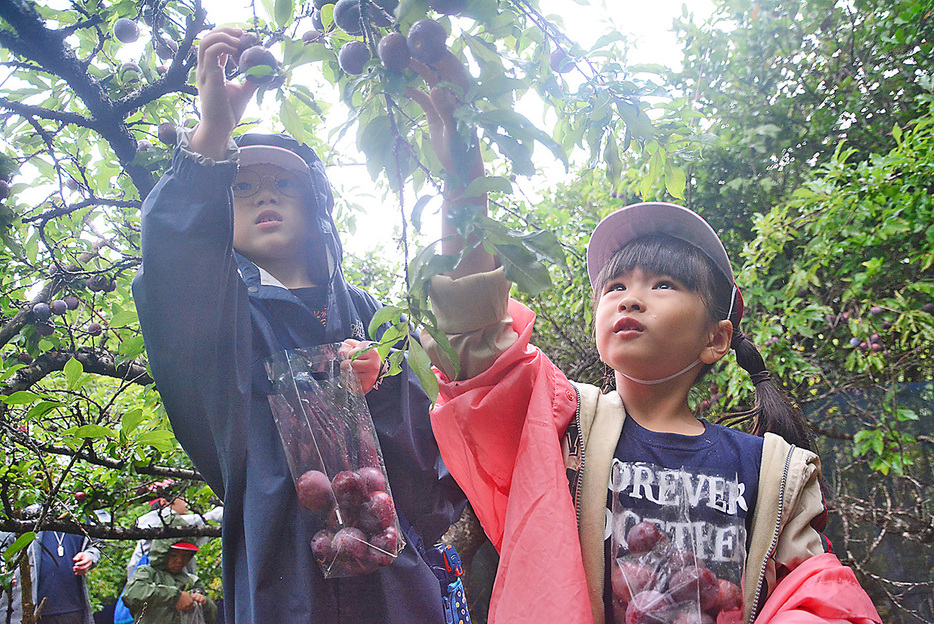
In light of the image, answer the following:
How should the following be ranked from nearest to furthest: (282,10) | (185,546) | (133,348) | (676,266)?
(282,10)
(676,266)
(133,348)
(185,546)

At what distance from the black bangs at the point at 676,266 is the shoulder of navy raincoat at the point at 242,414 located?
0.64 m

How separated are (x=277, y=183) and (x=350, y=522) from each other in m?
0.86

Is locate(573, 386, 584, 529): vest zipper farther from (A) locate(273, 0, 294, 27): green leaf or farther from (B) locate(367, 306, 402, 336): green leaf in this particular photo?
(A) locate(273, 0, 294, 27): green leaf

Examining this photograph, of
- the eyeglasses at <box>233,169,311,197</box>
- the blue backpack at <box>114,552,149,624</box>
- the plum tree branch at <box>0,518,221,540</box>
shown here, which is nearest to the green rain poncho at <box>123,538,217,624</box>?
the blue backpack at <box>114,552,149,624</box>

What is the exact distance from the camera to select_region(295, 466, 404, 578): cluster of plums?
1.15 m

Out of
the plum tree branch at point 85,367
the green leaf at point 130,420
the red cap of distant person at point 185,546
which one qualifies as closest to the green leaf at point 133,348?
the green leaf at point 130,420

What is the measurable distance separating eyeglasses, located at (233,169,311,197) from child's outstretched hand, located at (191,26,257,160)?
31 centimetres

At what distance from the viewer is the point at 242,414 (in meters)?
1.26

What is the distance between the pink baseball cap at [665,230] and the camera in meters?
1.30

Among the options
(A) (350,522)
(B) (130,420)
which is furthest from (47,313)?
(A) (350,522)

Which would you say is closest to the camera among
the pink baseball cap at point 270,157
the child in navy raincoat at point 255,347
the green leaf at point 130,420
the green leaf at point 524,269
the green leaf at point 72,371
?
the green leaf at point 524,269

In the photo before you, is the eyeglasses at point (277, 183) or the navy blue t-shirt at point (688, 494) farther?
the eyeglasses at point (277, 183)

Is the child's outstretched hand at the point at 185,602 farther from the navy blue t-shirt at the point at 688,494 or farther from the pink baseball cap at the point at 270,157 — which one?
the navy blue t-shirt at the point at 688,494

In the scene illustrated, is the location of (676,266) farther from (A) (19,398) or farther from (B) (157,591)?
(B) (157,591)
